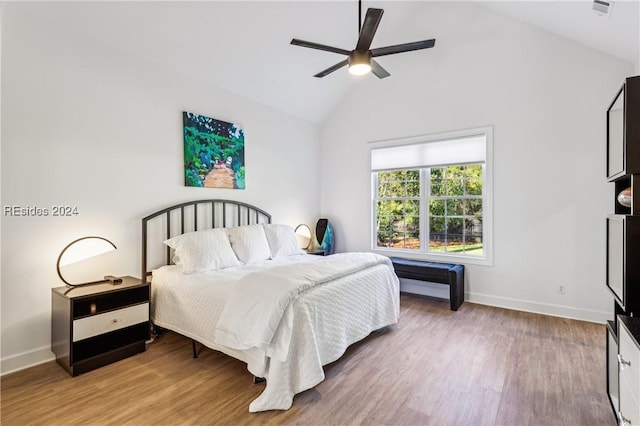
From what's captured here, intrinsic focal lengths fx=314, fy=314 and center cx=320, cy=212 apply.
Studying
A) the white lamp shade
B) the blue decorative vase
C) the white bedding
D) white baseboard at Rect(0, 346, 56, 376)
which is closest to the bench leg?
the white bedding

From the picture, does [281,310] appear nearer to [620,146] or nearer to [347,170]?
[620,146]

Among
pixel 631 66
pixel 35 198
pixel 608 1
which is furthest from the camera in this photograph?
pixel 631 66

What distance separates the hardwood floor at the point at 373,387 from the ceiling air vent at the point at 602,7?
283 cm

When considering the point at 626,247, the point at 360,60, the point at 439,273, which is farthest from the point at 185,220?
the point at 626,247

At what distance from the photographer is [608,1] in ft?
7.81

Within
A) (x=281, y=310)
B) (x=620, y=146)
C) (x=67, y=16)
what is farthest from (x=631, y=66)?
(x=67, y=16)

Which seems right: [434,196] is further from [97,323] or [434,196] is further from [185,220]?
[97,323]

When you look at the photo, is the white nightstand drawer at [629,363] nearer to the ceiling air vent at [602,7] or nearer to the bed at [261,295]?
the bed at [261,295]

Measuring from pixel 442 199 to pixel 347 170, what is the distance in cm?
164

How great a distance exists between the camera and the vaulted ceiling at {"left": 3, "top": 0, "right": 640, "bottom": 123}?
272cm

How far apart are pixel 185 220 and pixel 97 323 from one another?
1.38 meters

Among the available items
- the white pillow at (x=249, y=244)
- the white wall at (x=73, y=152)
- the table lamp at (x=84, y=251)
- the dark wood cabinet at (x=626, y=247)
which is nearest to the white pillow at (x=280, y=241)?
the white pillow at (x=249, y=244)

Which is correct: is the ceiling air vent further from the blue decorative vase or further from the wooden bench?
the blue decorative vase

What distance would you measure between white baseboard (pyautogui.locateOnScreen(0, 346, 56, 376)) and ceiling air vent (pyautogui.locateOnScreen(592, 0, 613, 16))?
17.2ft
